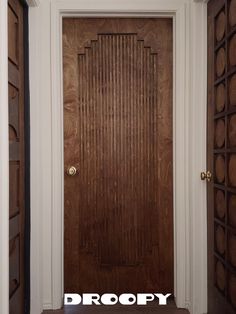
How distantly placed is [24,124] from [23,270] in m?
0.90

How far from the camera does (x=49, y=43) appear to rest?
219 centimetres

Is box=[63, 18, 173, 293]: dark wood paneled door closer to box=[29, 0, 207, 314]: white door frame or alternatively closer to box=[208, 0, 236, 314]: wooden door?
box=[29, 0, 207, 314]: white door frame

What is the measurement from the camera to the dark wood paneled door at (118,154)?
232 centimetres

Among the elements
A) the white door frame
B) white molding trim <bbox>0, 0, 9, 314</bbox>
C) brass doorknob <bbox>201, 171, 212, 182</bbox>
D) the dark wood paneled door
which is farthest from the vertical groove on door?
white molding trim <bbox>0, 0, 9, 314</bbox>

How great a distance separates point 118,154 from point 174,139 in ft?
1.34

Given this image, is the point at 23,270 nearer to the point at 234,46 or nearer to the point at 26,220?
the point at 26,220

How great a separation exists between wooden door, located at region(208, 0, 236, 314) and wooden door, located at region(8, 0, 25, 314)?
1144 millimetres

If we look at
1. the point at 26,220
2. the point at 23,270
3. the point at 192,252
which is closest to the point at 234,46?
the point at 192,252

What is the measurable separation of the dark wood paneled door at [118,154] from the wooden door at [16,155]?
0.41m

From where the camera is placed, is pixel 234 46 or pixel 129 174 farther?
pixel 129 174

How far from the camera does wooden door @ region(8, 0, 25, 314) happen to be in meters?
1.76

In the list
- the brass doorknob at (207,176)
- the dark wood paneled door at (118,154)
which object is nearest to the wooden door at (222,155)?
the brass doorknob at (207,176)

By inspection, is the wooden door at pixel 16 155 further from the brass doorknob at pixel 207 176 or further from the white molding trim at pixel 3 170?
the brass doorknob at pixel 207 176

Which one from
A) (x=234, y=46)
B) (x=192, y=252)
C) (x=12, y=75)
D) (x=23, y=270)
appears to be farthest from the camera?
(x=192, y=252)
